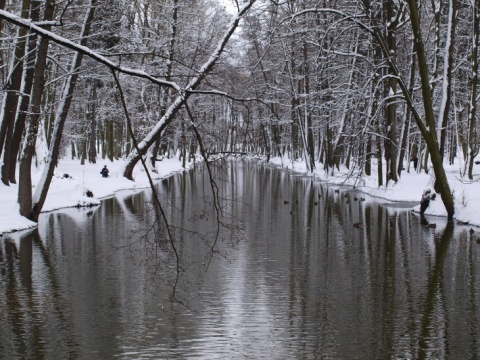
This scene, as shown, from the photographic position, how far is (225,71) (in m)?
11.3

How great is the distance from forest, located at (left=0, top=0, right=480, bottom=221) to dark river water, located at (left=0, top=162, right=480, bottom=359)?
1529mm

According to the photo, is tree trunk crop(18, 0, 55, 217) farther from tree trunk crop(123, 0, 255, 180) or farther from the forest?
tree trunk crop(123, 0, 255, 180)

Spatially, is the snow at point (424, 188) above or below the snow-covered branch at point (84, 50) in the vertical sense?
below

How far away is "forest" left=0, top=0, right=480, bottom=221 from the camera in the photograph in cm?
941

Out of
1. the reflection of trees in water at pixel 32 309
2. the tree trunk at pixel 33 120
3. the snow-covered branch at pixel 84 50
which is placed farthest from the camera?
the tree trunk at pixel 33 120

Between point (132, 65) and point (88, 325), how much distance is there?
763 inches

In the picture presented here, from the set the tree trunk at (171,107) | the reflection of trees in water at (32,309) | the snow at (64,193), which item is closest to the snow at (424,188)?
the tree trunk at (171,107)

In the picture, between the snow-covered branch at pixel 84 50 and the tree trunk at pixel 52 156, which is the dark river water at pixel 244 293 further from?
the snow-covered branch at pixel 84 50

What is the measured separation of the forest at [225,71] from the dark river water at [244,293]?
1.53m

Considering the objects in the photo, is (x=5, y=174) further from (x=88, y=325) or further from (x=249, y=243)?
(x=88, y=325)

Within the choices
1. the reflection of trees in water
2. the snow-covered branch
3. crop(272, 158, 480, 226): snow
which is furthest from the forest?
the reflection of trees in water

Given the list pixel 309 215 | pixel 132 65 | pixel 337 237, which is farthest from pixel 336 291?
pixel 132 65

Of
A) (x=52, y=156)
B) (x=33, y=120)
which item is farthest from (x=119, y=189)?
(x=33, y=120)

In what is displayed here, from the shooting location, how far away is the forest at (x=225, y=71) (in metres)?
9.41
